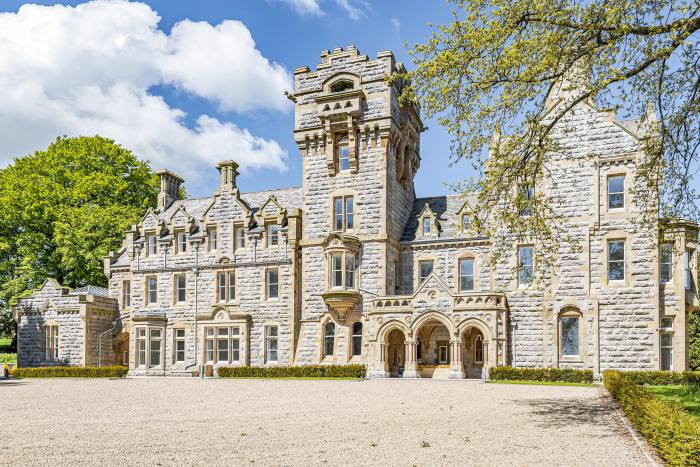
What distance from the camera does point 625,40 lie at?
16.2m

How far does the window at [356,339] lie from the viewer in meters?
38.2

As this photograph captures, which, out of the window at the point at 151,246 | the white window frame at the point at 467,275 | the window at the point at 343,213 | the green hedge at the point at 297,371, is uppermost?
the window at the point at 343,213

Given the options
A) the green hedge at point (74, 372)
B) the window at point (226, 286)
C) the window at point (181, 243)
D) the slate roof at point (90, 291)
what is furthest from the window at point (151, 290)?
the green hedge at point (74, 372)

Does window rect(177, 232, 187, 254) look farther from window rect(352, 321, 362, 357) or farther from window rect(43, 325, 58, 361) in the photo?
window rect(352, 321, 362, 357)

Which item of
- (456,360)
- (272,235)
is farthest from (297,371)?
(272,235)

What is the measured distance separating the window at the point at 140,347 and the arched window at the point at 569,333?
1029 inches

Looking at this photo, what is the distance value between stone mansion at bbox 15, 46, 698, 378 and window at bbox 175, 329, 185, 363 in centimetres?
9

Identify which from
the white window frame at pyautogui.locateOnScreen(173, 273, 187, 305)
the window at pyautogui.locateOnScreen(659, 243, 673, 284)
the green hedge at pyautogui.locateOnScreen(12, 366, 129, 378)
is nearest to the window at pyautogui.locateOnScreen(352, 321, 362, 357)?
the white window frame at pyautogui.locateOnScreen(173, 273, 187, 305)

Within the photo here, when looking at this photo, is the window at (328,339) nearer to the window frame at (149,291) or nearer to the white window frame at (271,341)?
the white window frame at (271,341)

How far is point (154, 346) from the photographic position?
44.2 m

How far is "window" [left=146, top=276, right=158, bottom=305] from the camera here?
4538cm

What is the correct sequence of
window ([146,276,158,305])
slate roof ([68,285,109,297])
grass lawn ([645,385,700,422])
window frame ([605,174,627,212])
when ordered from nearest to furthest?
grass lawn ([645,385,700,422])
window frame ([605,174,627,212])
window ([146,276,158,305])
slate roof ([68,285,109,297])

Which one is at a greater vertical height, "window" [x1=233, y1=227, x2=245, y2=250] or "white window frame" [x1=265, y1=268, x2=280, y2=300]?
"window" [x1=233, y1=227, x2=245, y2=250]

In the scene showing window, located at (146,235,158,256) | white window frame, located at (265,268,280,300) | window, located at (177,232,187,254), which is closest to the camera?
white window frame, located at (265,268,280,300)
